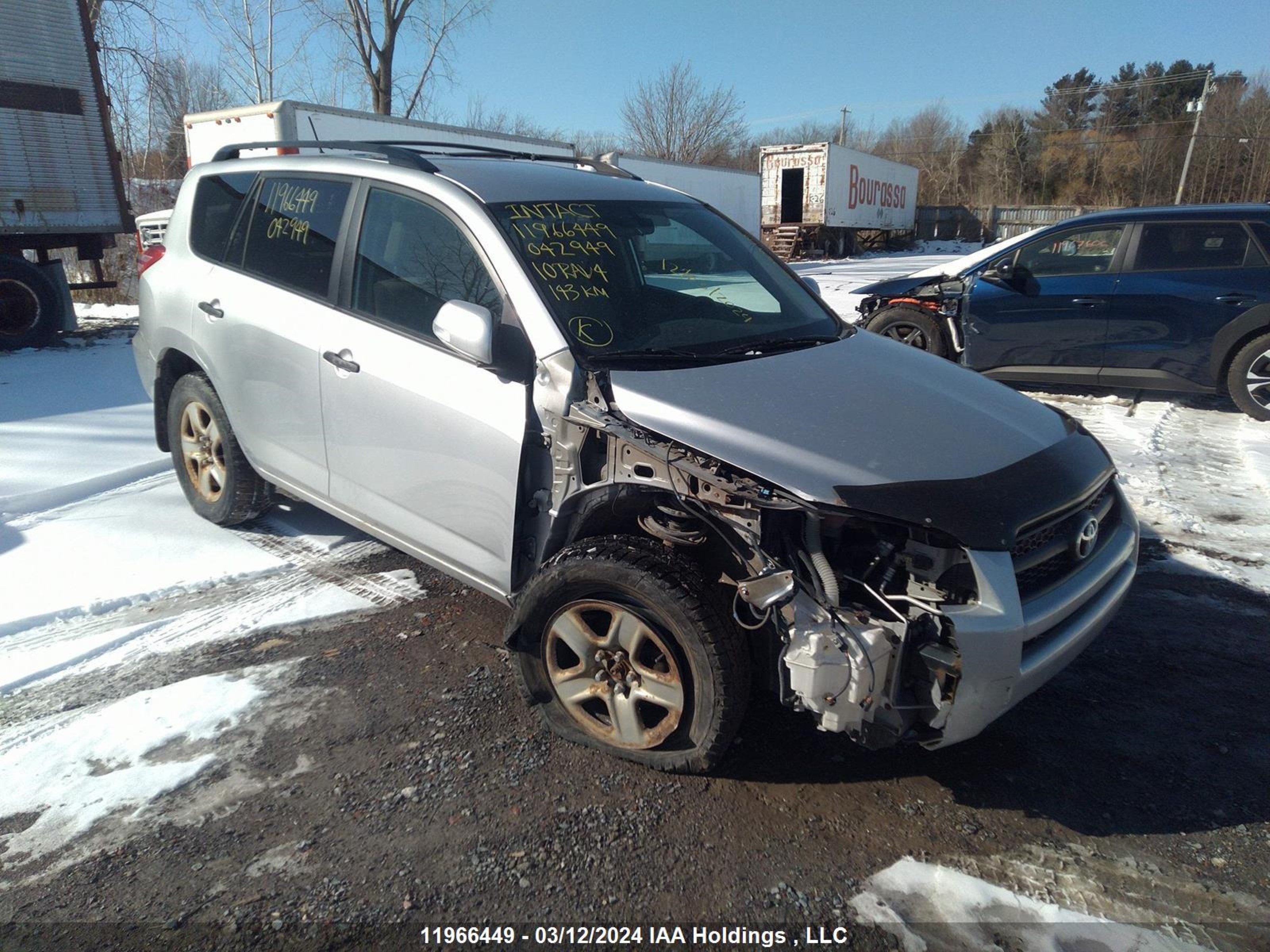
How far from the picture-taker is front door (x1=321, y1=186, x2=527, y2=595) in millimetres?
2955

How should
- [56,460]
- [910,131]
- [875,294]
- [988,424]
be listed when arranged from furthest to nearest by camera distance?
[910,131], [875,294], [56,460], [988,424]

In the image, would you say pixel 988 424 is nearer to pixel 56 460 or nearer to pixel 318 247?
pixel 318 247

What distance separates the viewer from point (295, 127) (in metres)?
11.7

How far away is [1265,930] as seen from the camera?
2.17 m

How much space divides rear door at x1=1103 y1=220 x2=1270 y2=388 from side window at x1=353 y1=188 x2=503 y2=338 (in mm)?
6050

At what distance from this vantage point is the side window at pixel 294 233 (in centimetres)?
362

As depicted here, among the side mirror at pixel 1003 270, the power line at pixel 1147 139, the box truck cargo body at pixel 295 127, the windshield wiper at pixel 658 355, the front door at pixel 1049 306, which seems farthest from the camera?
the power line at pixel 1147 139

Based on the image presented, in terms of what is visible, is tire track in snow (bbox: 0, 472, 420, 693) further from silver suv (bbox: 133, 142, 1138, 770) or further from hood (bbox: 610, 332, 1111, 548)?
hood (bbox: 610, 332, 1111, 548)

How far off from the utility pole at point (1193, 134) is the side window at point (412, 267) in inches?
1936

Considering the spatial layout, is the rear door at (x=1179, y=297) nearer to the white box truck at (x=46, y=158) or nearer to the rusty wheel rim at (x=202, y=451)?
the rusty wheel rim at (x=202, y=451)

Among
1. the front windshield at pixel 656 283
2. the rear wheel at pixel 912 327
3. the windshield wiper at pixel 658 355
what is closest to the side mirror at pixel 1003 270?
the rear wheel at pixel 912 327

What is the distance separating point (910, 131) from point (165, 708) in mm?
73208

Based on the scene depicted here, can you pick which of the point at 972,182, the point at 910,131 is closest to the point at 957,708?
the point at 972,182

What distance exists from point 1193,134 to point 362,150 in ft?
182
